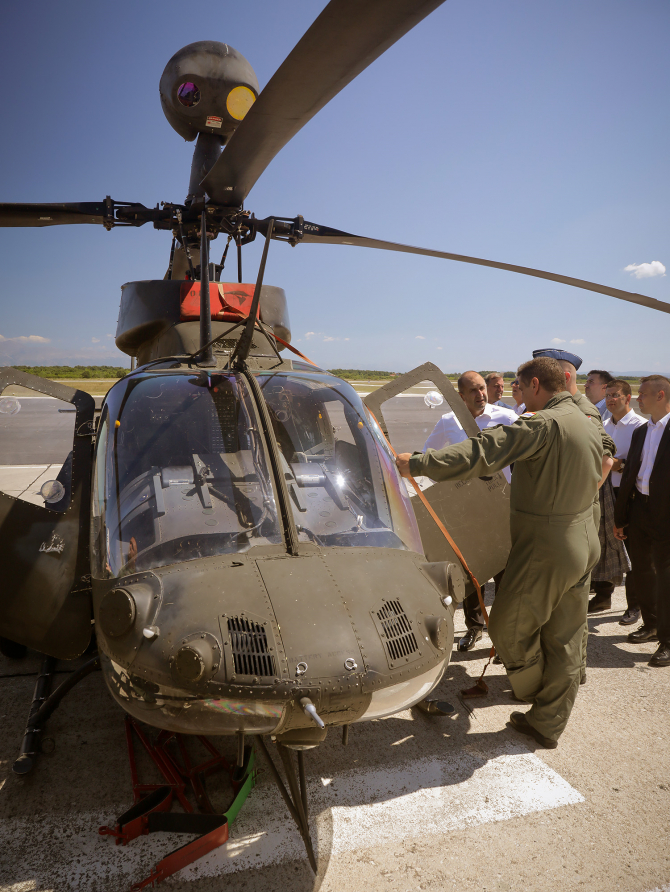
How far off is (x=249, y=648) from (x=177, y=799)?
1.39 meters

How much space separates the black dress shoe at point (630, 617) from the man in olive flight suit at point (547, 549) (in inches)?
86.3

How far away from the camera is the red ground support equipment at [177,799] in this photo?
2367 millimetres

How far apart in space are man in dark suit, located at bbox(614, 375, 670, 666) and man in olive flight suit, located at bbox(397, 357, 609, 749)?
5.07 feet

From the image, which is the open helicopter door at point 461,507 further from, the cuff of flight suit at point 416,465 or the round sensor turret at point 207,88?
the round sensor turret at point 207,88

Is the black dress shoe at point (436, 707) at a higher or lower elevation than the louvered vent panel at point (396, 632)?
lower

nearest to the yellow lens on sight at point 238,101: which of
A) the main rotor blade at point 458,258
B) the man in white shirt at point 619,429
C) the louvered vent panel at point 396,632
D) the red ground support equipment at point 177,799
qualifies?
the main rotor blade at point 458,258

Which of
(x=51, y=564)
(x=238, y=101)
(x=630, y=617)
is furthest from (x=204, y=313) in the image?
(x=630, y=617)

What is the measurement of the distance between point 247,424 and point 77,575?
4.05ft

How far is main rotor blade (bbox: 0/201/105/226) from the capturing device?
372 cm

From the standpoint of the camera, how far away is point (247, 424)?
2.80 m

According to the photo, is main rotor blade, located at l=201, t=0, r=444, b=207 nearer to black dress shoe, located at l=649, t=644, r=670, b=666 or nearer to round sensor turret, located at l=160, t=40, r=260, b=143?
round sensor turret, located at l=160, t=40, r=260, b=143

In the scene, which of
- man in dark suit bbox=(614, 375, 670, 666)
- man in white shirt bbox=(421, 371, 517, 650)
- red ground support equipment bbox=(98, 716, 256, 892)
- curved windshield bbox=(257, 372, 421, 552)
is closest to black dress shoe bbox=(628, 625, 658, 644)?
man in dark suit bbox=(614, 375, 670, 666)

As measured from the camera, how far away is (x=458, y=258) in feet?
14.0

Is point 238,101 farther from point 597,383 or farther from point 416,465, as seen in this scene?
point 597,383
